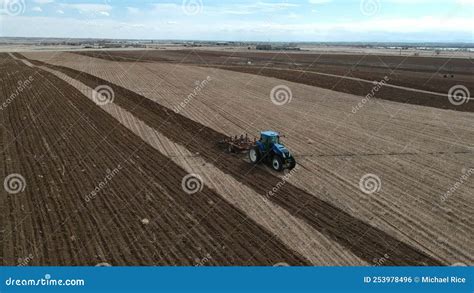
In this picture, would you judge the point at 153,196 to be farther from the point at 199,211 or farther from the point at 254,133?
the point at 254,133

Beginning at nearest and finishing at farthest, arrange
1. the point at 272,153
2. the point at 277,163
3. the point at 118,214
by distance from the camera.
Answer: the point at 118,214, the point at 277,163, the point at 272,153

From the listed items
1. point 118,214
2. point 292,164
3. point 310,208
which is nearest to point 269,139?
point 292,164

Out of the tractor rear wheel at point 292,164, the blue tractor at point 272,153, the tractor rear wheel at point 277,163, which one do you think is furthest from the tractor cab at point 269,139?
the tractor rear wheel at point 292,164

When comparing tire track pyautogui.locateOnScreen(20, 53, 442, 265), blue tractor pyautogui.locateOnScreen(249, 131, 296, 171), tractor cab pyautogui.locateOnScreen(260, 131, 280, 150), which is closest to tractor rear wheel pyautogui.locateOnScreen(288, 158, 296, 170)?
blue tractor pyautogui.locateOnScreen(249, 131, 296, 171)

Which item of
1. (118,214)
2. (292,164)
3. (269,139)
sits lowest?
(118,214)

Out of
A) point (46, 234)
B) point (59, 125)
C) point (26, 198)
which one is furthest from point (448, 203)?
point (59, 125)

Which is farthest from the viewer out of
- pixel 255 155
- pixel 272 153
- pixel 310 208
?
pixel 255 155

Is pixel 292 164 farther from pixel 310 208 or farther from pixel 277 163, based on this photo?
pixel 310 208

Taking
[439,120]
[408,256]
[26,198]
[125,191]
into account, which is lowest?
[26,198]
